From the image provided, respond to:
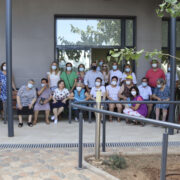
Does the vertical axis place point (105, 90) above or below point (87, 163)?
above

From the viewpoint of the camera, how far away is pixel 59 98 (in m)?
6.88

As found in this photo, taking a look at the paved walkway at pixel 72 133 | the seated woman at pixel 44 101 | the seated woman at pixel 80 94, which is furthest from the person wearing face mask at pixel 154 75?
the seated woman at pixel 44 101

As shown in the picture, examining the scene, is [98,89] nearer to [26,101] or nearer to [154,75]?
[154,75]

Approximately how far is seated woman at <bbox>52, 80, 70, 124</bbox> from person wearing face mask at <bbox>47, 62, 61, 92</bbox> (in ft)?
1.38

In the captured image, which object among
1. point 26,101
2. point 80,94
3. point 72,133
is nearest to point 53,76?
point 80,94

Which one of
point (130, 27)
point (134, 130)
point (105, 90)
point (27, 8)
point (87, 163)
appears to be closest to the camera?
point (87, 163)

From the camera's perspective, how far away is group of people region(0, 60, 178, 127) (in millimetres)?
6531

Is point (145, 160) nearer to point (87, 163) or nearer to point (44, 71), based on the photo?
point (87, 163)

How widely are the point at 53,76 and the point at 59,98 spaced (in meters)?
0.79

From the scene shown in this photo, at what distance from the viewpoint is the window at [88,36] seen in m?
8.06

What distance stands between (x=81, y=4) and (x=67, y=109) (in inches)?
123

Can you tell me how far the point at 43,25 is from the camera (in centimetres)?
781

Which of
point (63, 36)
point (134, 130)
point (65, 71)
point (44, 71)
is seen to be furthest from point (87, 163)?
point (63, 36)

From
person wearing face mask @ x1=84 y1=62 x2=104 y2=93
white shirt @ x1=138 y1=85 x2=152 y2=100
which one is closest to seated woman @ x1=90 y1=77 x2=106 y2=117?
person wearing face mask @ x1=84 y1=62 x2=104 y2=93
